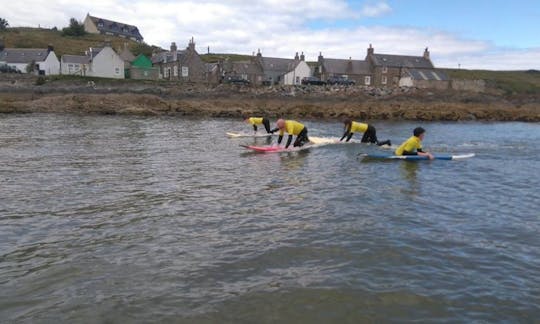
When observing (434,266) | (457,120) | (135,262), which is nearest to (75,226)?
(135,262)

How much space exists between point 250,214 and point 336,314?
5.35 m

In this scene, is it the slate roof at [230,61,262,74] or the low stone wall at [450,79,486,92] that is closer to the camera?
the slate roof at [230,61,262,74]

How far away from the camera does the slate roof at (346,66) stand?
104m

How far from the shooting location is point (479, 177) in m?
17.8

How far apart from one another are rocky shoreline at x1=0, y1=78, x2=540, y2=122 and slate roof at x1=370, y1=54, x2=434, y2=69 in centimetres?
3138

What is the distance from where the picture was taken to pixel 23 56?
93.2m

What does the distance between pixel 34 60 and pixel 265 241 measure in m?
96.4

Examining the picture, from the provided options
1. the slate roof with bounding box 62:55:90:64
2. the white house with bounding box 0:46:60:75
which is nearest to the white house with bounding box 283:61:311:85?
the slate roof with bounding box 62:55:90:64

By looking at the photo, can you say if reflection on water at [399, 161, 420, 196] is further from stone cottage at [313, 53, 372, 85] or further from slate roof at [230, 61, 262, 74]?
stone cottage at [313, 53, 372, 85]

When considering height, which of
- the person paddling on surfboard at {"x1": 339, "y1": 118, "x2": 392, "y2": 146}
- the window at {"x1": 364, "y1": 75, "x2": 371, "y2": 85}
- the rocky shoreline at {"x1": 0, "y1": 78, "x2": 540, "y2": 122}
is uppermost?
the window at {"x1": 364, "y1": 75, "x2": 371, "y2": 85}

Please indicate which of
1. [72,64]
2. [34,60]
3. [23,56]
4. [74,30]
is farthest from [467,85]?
[74,30]

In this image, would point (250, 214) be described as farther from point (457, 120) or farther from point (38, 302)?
point (457, 120)

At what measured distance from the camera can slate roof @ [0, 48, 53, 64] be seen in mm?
91938

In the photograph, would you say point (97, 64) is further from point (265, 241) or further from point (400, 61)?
point (265, 241)
